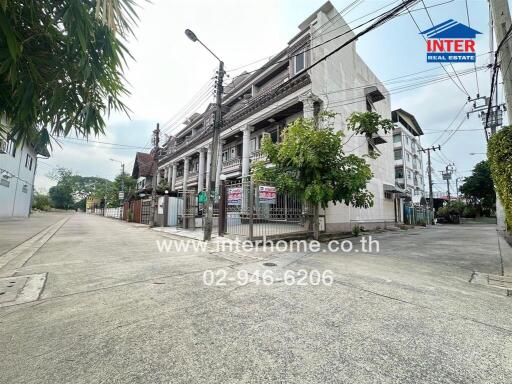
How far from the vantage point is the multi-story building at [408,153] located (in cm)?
3222

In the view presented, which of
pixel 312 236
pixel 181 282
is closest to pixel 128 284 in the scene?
pixel 181 282

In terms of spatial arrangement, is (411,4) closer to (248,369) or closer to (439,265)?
(439,265)

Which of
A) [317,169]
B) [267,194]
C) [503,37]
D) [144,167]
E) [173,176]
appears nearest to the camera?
[503,37]

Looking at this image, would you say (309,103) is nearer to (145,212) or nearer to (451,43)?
(451,43)

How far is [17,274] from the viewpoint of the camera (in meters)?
4.16

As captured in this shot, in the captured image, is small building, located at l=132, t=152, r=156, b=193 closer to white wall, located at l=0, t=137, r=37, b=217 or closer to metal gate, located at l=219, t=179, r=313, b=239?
white wall, located at l=0, t=137, r=37, b=217

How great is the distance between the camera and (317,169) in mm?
8820

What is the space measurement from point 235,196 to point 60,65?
6.85m

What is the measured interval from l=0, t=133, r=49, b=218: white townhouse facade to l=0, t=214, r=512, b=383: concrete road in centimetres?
1703

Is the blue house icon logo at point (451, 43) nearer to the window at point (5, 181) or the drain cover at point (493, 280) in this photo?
the drain cover at point (493, 280)

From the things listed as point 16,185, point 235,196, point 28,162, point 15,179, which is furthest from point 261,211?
point 28,162

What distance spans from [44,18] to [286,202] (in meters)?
8.25

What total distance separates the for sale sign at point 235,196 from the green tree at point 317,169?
107cm

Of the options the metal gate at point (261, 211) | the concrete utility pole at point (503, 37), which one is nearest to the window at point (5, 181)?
the metal gate at point (261, 211)
